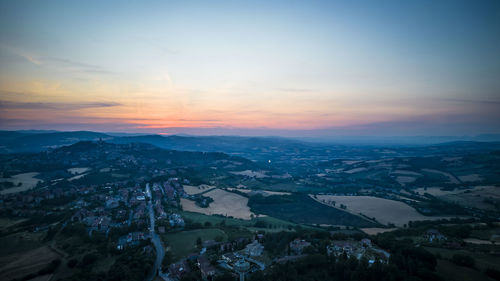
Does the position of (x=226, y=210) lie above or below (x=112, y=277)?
below

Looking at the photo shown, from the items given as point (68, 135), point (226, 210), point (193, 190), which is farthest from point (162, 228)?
point (68, 135)

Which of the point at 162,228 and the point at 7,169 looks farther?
the point at 7,169

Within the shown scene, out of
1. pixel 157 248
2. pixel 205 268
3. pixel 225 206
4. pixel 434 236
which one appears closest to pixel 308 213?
pixel 225 206

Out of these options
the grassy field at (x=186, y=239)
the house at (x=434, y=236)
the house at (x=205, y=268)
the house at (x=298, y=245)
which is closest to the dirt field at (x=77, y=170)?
the grassy field at (x=186, y=239)

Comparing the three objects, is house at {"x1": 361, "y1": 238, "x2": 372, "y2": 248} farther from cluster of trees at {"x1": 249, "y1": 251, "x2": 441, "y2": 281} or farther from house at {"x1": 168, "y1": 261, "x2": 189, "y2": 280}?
house at {"x1": 168, "y1": 261, "x2": 189, "y2": 280}

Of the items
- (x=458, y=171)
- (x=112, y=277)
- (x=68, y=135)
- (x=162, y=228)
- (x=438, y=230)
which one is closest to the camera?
(x=112, y=277)

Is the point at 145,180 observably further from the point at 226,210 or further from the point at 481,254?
the point at 481,254
